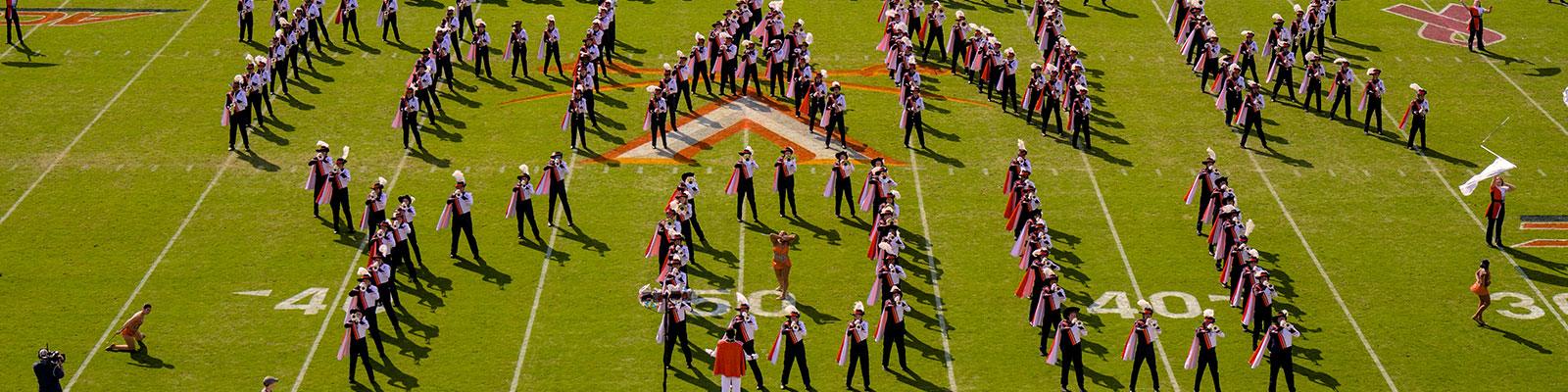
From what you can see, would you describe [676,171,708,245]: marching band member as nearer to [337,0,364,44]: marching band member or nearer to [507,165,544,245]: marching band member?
[507,165,544,245]: marching band member

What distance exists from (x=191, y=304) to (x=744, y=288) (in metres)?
8.29

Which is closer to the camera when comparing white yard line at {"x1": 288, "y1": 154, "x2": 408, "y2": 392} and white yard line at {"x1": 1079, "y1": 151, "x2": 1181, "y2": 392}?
white yard line at {"x1": 288, "y1": 154, "x2": 408, "y2": 392}

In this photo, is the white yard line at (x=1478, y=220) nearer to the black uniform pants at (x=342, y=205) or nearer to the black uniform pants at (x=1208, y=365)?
the black uniform pants at (x=1208, y=365)

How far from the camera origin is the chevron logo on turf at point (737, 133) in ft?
120

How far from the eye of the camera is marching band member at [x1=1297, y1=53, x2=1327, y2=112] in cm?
3878

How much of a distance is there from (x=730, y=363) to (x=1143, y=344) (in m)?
5.61

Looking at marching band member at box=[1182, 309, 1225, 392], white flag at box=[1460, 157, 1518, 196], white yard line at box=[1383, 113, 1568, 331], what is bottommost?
white yard line at box=[1383, 113, 1568, 331]

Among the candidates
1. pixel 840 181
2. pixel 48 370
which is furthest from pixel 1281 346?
pixel 48 370

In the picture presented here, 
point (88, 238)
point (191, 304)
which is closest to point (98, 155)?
point (88, 238)

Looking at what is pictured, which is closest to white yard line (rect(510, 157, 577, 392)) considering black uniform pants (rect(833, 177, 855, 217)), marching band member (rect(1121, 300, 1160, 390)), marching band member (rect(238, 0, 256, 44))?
black uniform pants (rect(833, 177, 855, 217))

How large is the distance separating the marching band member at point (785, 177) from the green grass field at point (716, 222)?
1.74 ft

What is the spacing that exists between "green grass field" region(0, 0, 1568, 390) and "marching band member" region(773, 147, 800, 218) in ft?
1.74

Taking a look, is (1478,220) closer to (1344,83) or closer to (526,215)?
(1344,83)

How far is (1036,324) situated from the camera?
92.9 ft
